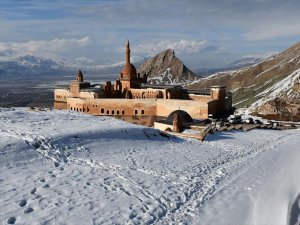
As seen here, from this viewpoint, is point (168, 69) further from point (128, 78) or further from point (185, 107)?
point (185, 107)

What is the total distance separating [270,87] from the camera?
82.1 meters

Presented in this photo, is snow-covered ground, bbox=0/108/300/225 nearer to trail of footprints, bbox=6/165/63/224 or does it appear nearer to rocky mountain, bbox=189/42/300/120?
trail of footprints, bbox=6/165/63/224

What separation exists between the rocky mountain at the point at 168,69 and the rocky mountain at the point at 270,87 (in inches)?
1274

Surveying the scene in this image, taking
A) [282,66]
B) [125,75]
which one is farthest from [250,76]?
[125,75]

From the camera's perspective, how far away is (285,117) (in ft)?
177

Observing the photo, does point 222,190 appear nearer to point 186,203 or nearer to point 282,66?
point 186,203

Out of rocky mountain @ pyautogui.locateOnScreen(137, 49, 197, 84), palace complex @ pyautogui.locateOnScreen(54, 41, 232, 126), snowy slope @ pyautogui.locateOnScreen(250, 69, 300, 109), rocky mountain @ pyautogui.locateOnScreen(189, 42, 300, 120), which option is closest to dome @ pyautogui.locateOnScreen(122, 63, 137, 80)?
palace complex @ pyautogui.locateOnScreen(54, 41, 232, 126)

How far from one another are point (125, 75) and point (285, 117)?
892 inches

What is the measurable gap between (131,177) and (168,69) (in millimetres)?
147786

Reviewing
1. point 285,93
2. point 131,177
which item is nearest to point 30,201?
point 131,177

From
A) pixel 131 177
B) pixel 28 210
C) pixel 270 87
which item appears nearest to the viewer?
pixel 28 210

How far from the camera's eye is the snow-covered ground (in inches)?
472

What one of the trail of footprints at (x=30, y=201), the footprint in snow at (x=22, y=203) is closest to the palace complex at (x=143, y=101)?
the trail of footprints at (x=30, y=201)

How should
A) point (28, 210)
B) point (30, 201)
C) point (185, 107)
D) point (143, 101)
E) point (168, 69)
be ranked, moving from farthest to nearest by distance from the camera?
point (168, 69), point (143, 101), point (185, 107), point (30, 201), point (28, 210)
